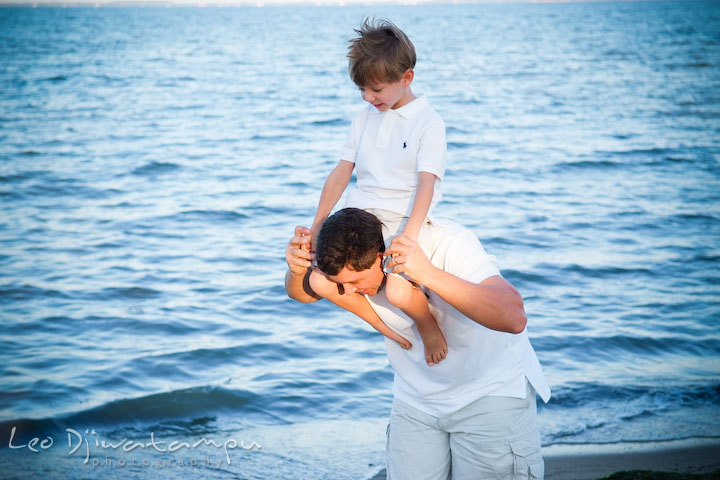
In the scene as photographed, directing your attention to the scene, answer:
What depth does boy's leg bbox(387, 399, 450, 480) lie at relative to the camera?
10.7 ft

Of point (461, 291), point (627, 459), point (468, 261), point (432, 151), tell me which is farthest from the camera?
point (627, 459)

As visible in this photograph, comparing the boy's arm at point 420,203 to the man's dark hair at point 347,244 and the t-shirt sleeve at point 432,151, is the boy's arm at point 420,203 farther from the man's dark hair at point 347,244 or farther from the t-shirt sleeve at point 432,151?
the man's dark hair at point 347,244

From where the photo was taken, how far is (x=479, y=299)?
2.71 meters

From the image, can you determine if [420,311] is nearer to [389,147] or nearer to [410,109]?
[389,147]

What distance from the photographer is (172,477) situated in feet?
17.2

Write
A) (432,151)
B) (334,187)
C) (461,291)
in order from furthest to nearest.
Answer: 1. (334,187)
2. (432,151)
3. (461,291)

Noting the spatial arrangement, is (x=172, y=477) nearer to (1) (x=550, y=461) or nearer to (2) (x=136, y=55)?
(1) (x=550, y=461)

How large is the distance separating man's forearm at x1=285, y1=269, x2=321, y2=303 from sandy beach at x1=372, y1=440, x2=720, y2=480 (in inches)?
85.0

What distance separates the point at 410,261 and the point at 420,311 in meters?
0.45

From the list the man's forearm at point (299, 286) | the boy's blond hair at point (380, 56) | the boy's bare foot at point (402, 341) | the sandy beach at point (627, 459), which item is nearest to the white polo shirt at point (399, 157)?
the boy's blond hair at point (380, 56)

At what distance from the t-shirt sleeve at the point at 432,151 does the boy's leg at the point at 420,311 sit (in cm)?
71

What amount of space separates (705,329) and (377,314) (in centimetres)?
545

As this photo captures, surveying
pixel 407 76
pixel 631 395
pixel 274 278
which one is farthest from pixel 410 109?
pixel 274 278

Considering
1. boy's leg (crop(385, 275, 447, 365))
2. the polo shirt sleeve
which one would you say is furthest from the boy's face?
boy's leg (crop(385, 275, 447, 365))
